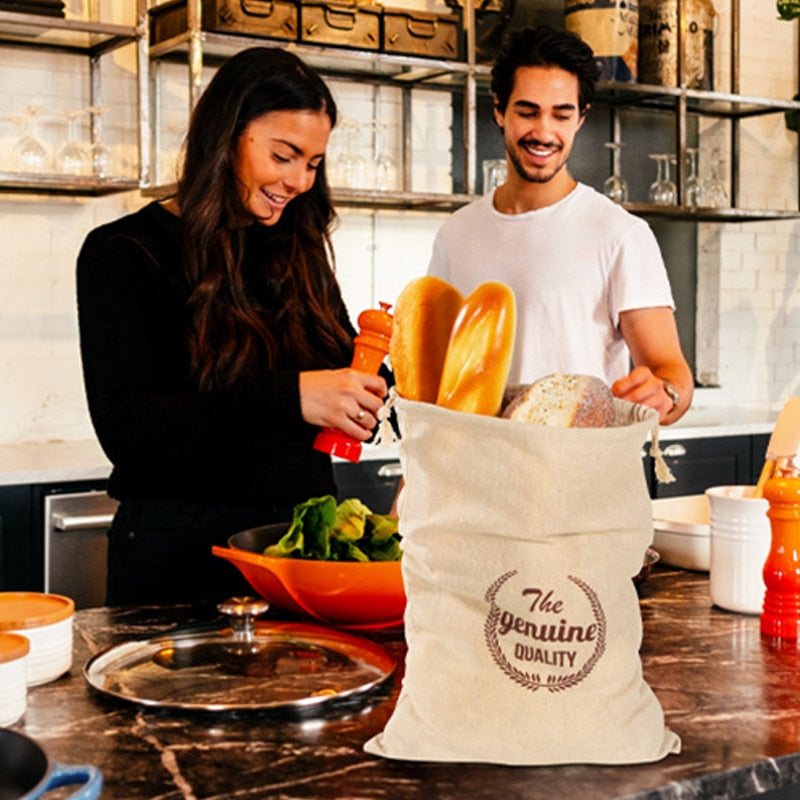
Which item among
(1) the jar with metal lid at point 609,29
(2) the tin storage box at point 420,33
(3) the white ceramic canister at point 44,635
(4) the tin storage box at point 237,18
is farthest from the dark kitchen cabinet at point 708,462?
(3) the white ceramic canister at point 44,635

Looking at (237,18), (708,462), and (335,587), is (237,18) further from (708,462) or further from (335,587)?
(335,587)

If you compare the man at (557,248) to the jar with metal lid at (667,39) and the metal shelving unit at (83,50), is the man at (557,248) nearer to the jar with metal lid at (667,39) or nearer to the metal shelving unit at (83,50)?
the metal shelving unit at (83,50)

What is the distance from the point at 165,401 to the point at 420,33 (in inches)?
108

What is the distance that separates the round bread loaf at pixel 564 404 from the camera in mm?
1138

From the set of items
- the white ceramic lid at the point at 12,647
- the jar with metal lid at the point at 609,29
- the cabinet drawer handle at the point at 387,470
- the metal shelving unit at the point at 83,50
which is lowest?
the cabinet drawer handle at the point at 387,470

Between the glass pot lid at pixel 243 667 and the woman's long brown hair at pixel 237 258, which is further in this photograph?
the woman's long brown hair at pixel 237 258

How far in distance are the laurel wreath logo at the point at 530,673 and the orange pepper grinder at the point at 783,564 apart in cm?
52

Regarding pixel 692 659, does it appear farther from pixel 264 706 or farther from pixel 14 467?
pixel 14 467

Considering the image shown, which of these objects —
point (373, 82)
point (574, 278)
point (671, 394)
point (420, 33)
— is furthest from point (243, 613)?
point (373, 82)

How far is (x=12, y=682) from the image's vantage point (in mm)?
1235

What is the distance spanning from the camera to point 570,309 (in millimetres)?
→ 2721

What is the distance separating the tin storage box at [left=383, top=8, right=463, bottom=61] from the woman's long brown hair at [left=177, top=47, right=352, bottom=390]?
7.25 ft

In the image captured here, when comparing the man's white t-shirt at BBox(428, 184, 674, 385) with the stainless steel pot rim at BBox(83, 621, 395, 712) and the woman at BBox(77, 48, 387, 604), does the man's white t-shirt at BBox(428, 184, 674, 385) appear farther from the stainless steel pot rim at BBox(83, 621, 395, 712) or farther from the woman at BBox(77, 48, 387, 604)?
the stainless steel pot rim at BBox(83, 621, 395, 712)

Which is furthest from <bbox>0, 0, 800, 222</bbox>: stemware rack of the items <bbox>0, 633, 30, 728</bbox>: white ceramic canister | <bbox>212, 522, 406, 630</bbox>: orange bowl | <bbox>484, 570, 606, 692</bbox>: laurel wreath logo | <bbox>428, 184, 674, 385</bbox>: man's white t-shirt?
<bbox>484, 570, 606, 692</bbox>: laurel wreath logo
